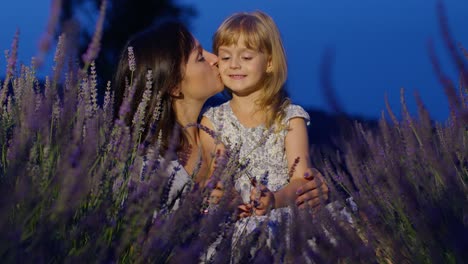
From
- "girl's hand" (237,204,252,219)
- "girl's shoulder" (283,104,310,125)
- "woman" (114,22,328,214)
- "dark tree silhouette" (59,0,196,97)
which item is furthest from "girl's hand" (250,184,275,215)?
"dark tree silhouette" (59,0,196,97)

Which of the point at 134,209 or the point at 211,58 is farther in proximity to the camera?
the point at 211,58

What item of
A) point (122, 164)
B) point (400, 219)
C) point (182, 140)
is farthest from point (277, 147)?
point (122, 164)

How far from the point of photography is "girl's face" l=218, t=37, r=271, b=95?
12.6ft

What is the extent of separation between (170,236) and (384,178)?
84 cm

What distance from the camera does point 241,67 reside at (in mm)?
3832

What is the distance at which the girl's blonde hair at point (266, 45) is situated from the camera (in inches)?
155

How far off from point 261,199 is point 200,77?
81cm

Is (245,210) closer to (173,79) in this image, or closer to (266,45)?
(173,79)

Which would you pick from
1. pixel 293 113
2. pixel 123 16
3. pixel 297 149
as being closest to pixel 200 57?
pixel 293 113

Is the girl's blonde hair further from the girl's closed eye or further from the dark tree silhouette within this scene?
the dark tree silhouette

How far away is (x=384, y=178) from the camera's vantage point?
242 centimetres

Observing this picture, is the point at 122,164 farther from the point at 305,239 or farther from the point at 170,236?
the point at 305,239

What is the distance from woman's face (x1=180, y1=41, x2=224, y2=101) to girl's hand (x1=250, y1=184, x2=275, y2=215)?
706 mm

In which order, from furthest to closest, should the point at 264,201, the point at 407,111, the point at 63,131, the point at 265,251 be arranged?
1. the point at 264,201
2. the point at 407,111
3. the point at 265,251
4. the point at 63,131
